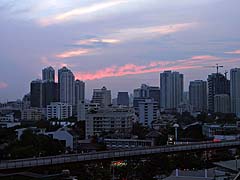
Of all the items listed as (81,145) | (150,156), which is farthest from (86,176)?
(81,145)

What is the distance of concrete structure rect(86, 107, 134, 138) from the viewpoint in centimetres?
3188

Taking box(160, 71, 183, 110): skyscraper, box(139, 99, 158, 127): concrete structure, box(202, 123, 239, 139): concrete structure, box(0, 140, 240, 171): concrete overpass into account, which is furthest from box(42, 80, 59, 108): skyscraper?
box(0, 140, 240, 171): concrete overpass

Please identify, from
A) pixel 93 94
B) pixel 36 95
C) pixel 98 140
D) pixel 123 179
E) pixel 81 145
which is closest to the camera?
pixel 123 179

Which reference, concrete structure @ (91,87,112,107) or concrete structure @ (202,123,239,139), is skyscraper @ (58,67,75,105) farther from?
concrete structure @ (202,123,239,139)

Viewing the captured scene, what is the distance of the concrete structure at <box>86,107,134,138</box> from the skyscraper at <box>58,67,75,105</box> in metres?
30.7

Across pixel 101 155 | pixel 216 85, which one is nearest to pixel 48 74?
pixel 216 85

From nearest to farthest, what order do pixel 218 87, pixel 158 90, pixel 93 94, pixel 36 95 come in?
pixel 93 94 < pixel 218 87 < pixel 36 95 < pixel 158 90

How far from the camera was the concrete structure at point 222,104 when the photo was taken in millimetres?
56438

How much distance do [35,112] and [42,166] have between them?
3933 cm

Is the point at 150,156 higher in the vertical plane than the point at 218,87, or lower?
lower

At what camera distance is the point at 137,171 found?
1441 centimetres

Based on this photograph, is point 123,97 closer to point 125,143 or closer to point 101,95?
point 101,95

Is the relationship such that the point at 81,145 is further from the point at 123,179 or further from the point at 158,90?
the point at 158,90

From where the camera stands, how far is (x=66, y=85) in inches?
2507
